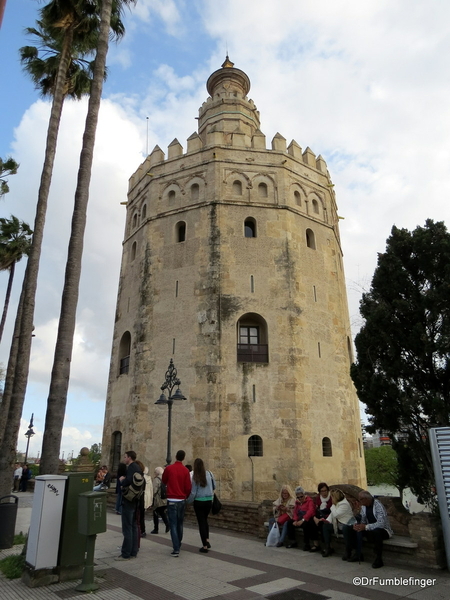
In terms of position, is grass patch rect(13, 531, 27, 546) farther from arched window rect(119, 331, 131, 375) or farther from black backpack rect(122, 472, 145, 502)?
arched window rect(119, 331, 131, 375)

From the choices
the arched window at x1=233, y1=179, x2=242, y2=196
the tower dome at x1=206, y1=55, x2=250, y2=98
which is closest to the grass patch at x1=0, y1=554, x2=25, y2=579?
the arched window at x1=233, y1=179, x2=242, y2=196

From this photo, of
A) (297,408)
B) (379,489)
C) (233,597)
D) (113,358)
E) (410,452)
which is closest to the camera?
(233,597)

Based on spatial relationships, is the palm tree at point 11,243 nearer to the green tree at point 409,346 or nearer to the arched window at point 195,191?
the arched window at point 195,191

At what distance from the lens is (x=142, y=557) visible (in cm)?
752

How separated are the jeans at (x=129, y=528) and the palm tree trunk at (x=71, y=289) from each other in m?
1.69

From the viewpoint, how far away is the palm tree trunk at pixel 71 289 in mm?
8039

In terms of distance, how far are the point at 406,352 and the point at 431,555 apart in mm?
3839

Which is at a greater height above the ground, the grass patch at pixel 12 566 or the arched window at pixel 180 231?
the arched window at pixel 180 231

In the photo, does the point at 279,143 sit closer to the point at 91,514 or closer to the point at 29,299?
the point at 29,299

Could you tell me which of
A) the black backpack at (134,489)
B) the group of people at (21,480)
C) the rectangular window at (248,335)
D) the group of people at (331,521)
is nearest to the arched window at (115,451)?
the group of people at (21,480)

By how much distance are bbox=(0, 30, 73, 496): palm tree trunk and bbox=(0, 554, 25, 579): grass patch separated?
8.89ft

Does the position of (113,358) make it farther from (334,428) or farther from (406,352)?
(406,352)

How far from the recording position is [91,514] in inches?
233

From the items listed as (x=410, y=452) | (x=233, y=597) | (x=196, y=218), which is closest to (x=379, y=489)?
(x=196, y=218)
